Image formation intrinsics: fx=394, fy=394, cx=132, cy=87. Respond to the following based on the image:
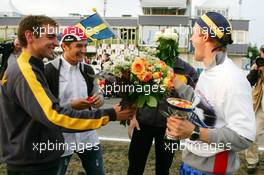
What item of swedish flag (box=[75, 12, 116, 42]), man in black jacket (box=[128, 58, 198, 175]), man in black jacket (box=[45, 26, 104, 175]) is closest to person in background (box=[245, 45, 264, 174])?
man in black jacket (box=[128, 58, 198, 175])

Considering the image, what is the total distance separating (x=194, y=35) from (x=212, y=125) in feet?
2.21

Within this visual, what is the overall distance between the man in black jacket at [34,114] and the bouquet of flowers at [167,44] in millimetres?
1245

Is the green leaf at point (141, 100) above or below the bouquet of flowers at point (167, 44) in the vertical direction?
below

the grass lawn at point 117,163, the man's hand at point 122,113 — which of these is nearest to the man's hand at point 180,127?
the man's hand at point 122,113

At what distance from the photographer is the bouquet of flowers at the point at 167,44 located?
13.1 feet

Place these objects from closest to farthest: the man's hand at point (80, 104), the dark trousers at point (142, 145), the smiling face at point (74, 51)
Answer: the man's hand at point (80, 104), the smiling face at point (74, 51), the dark trousers at point (142, 145)

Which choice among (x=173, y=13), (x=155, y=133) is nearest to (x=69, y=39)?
(x=155, y=133)

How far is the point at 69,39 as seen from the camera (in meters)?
4.00

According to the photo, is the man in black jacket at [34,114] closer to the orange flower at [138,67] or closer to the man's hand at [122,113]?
the man's hand at [122,113]

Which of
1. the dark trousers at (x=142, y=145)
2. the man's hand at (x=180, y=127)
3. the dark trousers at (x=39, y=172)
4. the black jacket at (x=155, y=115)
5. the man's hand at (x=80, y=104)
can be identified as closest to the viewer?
the man's hand at (x=180, y=127)

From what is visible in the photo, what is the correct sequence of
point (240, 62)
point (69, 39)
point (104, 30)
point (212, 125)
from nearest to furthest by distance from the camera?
1. point (212, 125)
2. point (69, 39)
3. point (104, 30)
4. point (240, 62)

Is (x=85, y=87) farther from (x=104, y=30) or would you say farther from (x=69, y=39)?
(x=104, y=30)

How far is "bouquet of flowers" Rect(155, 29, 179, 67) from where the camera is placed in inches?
158

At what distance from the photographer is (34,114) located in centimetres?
264
